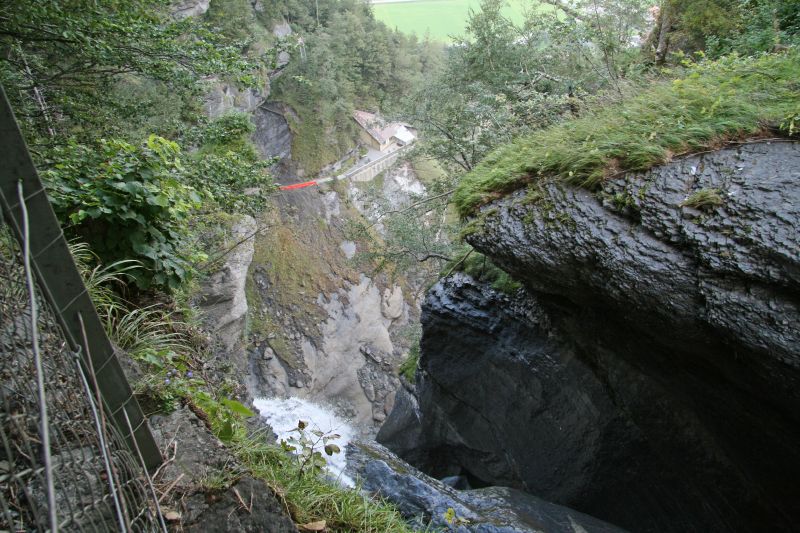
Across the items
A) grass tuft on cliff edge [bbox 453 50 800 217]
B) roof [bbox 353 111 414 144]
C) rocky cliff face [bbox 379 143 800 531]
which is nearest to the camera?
rocky cliff face [bbox 379 143 800 531]

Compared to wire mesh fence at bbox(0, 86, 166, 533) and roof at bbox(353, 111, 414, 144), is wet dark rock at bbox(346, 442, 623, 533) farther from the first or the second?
roof at bbox(353, 111, 414, 144)

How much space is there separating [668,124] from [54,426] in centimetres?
441

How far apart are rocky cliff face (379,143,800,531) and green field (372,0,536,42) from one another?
145 ft

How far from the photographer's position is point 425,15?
167ft

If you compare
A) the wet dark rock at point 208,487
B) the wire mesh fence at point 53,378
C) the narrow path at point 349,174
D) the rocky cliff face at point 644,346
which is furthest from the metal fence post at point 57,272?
the narrow path at point 349,174

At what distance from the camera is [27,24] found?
212 inches

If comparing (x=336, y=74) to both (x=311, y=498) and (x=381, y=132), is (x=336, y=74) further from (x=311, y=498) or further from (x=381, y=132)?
(x=311, y=498)

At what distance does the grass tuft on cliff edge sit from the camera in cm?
360

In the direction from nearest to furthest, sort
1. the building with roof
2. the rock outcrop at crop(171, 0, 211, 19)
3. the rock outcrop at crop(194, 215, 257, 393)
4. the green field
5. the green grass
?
the green grass → the rock outcrop at crop(194, 215, 257, 393) → the rock outcrop at crop(171, 0, 211, 19) → the building with roof → the green field

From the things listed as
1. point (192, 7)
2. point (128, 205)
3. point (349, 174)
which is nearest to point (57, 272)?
point (128, 205)

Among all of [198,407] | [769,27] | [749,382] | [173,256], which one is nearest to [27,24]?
[173,256]

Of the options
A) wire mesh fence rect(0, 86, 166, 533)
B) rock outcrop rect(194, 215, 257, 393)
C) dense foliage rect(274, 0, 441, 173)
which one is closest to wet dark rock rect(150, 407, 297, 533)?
wire mesh fence rect(0, 86, 166, 533)

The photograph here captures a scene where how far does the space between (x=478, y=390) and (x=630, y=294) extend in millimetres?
4043

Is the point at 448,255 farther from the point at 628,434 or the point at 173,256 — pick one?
the point at 173,256
